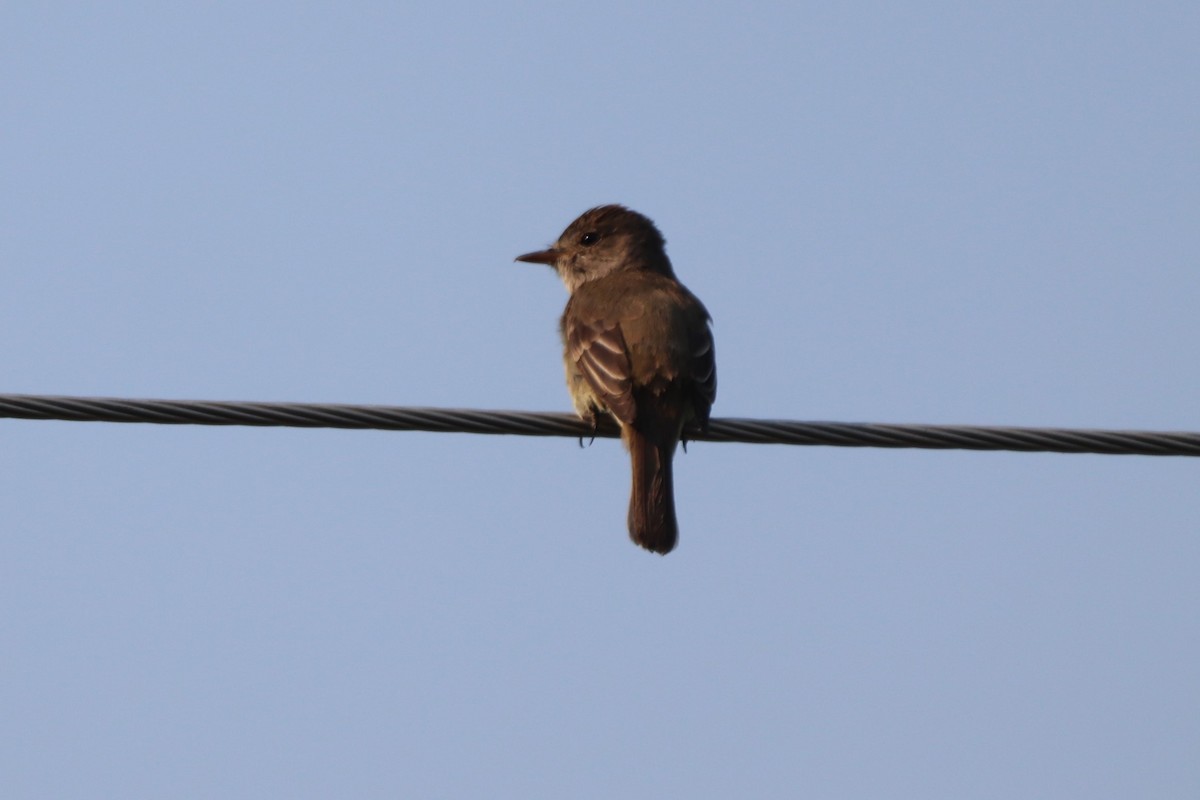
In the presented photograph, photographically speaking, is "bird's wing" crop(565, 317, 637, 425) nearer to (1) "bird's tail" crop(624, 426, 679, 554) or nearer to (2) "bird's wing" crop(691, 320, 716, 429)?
(1) "bird's tail" crop(624, 426, 679, 554)

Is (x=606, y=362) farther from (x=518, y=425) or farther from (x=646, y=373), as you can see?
(x=518, y=425)

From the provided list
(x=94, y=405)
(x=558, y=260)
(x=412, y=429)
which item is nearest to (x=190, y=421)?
(x=94, y=405)

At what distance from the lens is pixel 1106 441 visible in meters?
5.86

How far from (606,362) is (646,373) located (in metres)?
0.22

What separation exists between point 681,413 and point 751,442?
5.73ft

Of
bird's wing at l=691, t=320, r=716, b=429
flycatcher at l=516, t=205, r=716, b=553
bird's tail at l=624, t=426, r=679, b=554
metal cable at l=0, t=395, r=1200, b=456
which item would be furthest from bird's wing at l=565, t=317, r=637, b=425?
metal cable at l=0, t=395, r=1200, b=456

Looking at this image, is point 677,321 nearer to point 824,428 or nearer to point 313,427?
point 824,428

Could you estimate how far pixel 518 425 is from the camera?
239 inches

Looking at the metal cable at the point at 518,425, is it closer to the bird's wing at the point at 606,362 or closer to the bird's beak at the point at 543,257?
Result: the bird's wing at the point at 606,362

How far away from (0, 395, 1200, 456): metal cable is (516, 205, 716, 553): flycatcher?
1.32 metres

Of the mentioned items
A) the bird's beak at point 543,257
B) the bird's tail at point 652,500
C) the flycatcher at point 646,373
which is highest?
the bird's beak at point 543,257

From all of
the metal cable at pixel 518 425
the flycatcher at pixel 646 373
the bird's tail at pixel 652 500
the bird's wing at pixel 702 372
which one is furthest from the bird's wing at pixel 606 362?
the metal cable at pixel 518 425

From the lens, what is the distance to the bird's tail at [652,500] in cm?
802

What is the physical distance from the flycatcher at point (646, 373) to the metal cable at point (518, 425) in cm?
132
